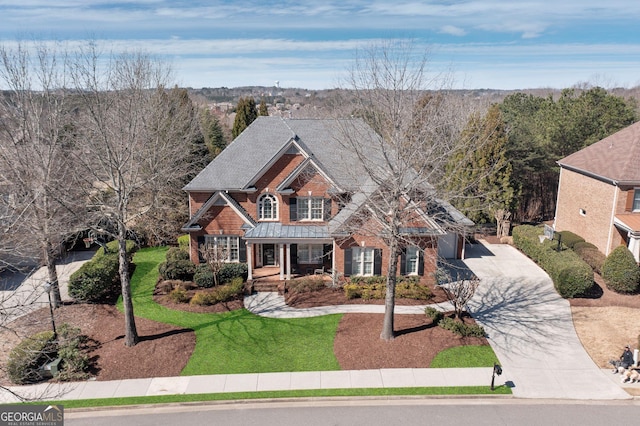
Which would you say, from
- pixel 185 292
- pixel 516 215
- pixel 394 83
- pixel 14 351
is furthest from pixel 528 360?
pixel 516 215

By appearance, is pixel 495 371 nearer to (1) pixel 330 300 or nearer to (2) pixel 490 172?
(1) pixel 330 300

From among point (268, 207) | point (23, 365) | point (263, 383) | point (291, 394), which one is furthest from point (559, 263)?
point (23, 365)

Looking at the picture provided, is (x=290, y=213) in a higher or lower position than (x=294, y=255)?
higher

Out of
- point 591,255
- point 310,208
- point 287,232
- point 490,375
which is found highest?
point 310,208

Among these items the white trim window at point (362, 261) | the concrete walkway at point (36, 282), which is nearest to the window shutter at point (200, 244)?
the concrete walkway at point (36, 282)

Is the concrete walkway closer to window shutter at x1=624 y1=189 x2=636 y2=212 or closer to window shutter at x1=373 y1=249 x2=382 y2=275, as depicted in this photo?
window shutter at x1=373 y1=249 x2=382 y2=275

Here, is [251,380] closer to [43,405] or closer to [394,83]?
[43,405]
